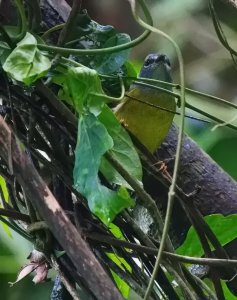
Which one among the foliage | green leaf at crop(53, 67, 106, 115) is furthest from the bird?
green leaf at crop(53, 67, 106, 115)

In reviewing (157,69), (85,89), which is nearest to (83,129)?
(85,89)

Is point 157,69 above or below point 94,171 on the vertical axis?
→ above

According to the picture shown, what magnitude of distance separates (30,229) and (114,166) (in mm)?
174

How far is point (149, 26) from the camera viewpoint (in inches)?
31.6

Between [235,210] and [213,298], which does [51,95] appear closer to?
[213,298]

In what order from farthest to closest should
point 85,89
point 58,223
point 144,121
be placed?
point 144,121 → point 85,89 → point 58,223

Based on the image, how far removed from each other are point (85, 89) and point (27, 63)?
Answer: 0.21ft

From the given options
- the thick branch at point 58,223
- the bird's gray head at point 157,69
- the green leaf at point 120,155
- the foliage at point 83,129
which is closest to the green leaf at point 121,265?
the foliage at point 83,129

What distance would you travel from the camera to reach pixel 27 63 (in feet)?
2.53

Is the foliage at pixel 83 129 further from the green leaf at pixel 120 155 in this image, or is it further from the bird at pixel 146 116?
the bird at pixel 146 116

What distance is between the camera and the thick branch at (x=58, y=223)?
2.15 feet

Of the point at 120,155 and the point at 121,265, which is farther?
the point at 121,265

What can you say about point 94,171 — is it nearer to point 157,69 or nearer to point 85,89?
point 85,89

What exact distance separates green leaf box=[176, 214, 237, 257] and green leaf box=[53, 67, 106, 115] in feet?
0.88
